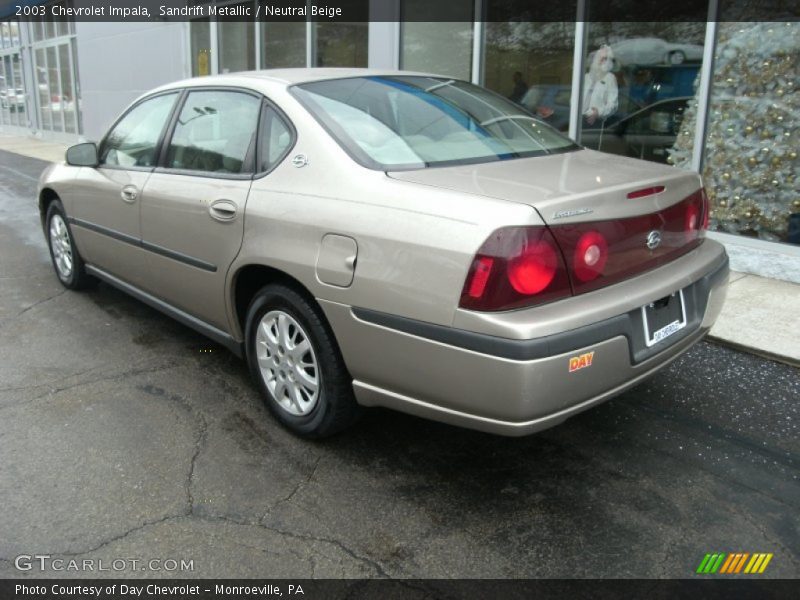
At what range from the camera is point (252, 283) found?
11.2 ft

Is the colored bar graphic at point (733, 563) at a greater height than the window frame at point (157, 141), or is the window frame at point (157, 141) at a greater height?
the window frame at point (157, 141)

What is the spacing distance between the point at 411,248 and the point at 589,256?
2.07ft

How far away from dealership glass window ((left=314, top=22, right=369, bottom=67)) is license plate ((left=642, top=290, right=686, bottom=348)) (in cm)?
803

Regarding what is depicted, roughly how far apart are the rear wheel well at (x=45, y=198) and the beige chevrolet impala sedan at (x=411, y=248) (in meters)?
1.59

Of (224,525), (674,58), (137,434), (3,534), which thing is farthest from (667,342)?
(674,58)

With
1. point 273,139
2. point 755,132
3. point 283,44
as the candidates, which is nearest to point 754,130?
point 755,132

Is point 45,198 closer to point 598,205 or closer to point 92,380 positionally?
point 92,380

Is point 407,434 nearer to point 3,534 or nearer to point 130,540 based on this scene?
point 130,540

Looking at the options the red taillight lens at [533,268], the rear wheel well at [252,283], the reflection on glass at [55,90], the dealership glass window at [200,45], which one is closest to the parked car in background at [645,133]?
the rear wheel well at [252,283]

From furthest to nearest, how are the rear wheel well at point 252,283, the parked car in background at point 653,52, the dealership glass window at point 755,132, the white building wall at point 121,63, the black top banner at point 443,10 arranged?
1. the white building wall at point 121,63
2. the parked car in background at point 653,52
3. the black top banner at point 443,10
4. the dealership glass window at point 755,132
5. the rear wheel well at point 252,283

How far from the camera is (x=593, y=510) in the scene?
2.75 m

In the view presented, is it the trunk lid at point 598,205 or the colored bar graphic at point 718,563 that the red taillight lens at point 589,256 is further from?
the colored bar graphic at point 718,563

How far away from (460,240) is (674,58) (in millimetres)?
5169

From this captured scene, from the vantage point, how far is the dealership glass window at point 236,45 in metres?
12.4
